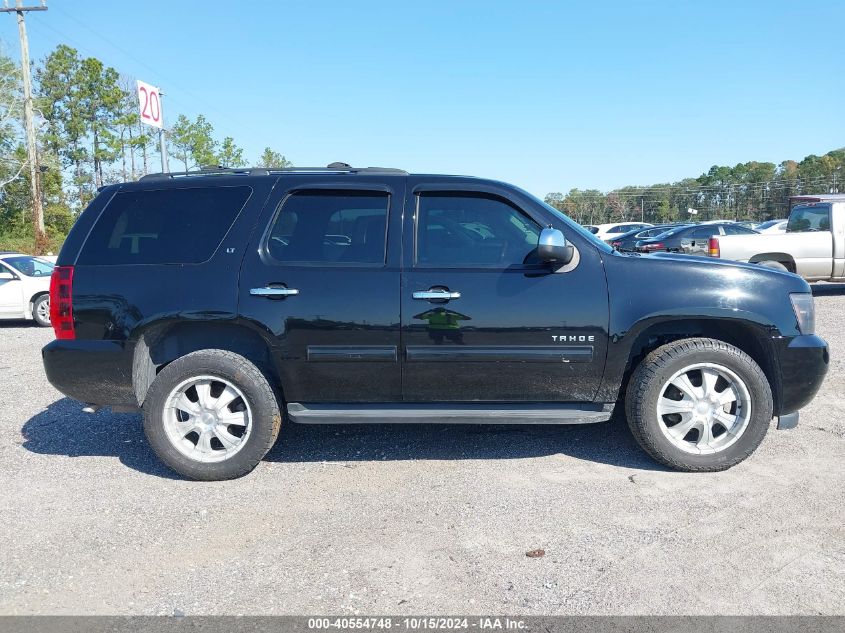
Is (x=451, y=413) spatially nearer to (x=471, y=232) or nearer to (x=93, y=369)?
(x=471, y=232)

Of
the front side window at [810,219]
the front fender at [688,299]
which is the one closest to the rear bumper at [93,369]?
the front fender at [688,299]

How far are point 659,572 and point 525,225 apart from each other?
2226mm

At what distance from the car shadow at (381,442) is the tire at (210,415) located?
30 centimetres

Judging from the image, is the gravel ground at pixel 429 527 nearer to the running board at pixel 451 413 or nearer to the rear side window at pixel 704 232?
the running board at pixel 451 413

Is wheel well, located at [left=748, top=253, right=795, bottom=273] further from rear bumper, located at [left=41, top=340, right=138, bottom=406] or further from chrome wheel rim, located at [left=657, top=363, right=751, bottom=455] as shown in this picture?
rear bumper, located at [left=41, top=340, right=138, bottom=406]

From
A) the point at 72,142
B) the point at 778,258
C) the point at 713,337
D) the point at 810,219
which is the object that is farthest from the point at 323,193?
the point at 72,142

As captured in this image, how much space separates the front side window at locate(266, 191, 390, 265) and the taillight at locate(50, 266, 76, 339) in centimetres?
131

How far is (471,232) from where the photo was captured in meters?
4.38

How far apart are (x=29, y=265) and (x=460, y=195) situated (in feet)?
36.5

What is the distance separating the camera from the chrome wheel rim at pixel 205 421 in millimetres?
4293

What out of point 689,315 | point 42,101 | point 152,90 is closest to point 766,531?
point 689,315

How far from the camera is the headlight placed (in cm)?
426

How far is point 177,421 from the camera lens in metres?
4.33

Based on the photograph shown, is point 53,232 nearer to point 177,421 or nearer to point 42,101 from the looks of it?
point 42,101
